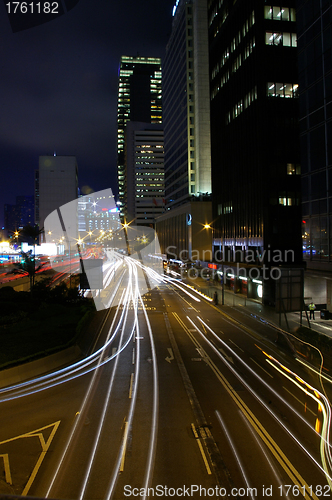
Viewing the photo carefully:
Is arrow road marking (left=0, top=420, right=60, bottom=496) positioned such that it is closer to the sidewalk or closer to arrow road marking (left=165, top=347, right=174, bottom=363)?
arrow road marking (left=165, top=347, right=174, bottom=363)

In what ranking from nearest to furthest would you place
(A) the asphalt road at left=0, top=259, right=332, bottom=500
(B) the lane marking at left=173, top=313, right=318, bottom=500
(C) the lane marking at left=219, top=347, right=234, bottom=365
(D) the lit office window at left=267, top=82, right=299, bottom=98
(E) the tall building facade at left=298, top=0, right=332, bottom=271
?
(A) the asphalt road at left=0, top=259, right=332, bottom=500 < (B) the lane marking at left=173, top=313, right=318, bottom=500 < (C) the lane marking at left=219, top=347, right=234, bottom=365 < (E) the tall building facade at left=298, top=0, right=332, bottom=271 < (D) the lit office window at left=267, top=82, right=299, bottom=98

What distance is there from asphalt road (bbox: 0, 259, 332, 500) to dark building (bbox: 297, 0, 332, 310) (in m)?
11.4

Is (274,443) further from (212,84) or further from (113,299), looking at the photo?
(212,84)

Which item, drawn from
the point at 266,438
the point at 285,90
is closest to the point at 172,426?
the point at 266,438

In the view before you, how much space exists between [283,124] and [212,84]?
74.0 ft

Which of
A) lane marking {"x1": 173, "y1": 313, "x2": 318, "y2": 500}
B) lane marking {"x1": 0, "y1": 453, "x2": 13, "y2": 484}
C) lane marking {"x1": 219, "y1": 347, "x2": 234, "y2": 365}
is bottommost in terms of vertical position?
lane marking {"x1": 219, "y1": 347, "x2": 234, "y2": 365}

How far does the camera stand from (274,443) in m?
10.1

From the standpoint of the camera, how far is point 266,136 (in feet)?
125

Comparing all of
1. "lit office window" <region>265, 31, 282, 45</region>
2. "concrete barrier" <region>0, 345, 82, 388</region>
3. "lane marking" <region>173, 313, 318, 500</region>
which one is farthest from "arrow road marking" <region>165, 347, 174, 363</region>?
"lit office window" <region>265, 31, 282, 45</region>

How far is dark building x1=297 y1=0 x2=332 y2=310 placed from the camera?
87.1 ft

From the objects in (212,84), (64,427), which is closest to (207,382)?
(64,427)

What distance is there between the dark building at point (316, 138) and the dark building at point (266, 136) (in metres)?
7.31

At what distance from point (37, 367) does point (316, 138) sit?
91.3 feet

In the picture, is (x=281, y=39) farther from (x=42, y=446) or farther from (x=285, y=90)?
(x=42, y=446)
